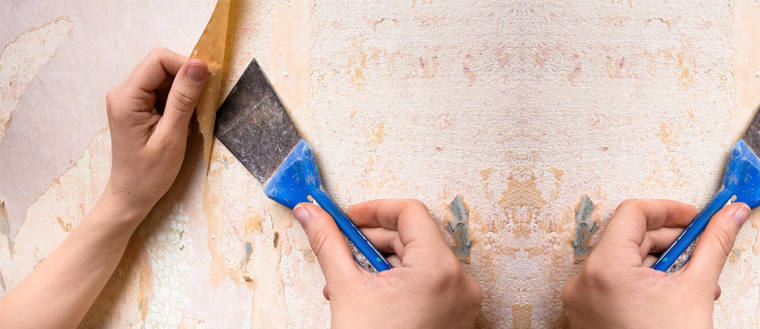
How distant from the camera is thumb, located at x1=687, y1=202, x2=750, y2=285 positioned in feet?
2.72

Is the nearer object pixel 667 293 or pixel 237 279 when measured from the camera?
pixel 667 293

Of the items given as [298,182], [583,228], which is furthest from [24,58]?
[583,228]

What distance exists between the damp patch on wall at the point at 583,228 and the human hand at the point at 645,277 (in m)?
0.06

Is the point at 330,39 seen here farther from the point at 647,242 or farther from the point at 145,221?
the point at 647,242

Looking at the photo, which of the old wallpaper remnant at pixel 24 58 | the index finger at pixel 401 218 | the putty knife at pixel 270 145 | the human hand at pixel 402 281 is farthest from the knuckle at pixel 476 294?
the old wallpaper remnant at pixel 24 58

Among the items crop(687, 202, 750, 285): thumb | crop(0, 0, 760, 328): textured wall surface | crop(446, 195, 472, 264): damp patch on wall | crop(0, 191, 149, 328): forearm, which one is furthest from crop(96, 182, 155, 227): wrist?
crop(687, 202, 750, 285): thumb

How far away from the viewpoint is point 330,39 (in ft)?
3.22

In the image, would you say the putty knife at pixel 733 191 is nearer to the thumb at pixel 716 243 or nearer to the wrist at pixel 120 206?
the thumb at pixel 716 243

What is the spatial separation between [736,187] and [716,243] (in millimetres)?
184

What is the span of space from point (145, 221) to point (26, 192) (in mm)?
536

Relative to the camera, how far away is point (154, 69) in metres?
0.98

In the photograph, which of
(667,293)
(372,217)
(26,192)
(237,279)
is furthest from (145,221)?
(667,293)

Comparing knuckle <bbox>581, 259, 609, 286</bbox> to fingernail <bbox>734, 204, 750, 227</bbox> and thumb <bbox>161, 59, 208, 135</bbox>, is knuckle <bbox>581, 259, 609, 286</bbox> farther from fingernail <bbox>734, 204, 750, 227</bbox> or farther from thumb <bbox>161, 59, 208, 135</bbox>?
thumb <bbox>161, 59, 208, 135</bbox>

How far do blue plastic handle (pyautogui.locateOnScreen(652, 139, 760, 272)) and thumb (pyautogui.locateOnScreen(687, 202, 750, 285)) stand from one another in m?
0.02
